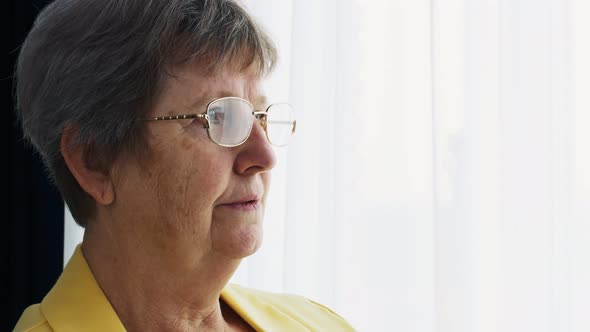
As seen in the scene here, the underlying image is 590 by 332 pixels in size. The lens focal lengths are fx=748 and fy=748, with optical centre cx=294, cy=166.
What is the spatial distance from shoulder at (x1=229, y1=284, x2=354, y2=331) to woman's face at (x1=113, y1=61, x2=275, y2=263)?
13.7 inches

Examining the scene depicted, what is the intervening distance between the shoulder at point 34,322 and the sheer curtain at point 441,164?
103 centimetres

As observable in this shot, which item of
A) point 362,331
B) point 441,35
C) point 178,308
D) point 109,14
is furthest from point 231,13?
point 362,331

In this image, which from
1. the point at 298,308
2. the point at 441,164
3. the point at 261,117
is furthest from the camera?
the point at 441,164

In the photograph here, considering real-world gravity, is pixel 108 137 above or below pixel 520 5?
below

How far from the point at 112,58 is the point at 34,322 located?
Answer: 506 millimetres

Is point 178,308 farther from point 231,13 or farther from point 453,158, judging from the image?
point 453,158

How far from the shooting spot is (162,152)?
4.54ft

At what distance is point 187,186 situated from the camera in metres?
1.38

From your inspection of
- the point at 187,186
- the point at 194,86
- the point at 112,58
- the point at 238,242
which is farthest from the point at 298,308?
the point at 112,58

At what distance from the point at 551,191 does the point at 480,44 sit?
44cm

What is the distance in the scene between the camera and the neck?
140 cm

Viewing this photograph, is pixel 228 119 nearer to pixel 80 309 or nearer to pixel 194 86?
pixel 194 86

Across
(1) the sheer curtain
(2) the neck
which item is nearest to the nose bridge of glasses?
(2) the neck

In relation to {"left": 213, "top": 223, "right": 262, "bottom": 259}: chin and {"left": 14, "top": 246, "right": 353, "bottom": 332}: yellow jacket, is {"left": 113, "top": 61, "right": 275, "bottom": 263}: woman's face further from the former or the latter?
{"left": 14, "top": 246, "right": 353, "bottom": 332}: yellow jacket
